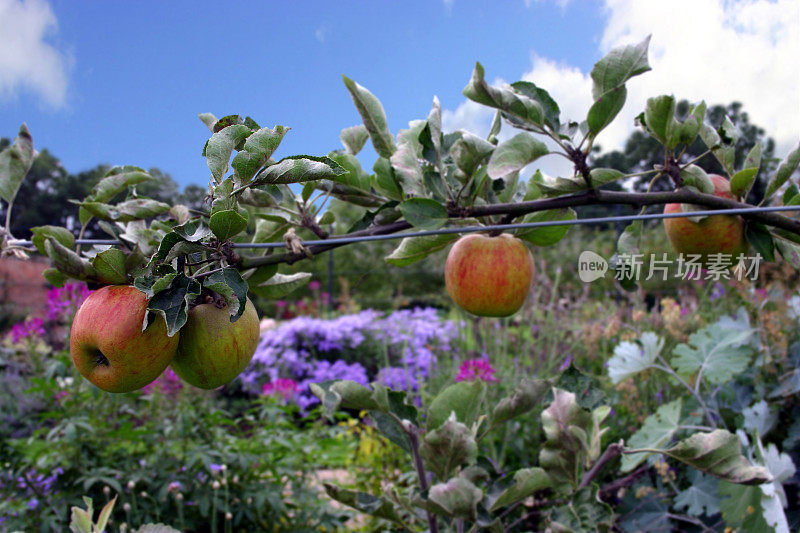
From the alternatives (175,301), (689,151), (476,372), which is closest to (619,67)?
(175,301)

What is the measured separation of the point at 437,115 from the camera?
28.0 inches

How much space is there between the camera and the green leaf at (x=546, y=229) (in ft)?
2.58

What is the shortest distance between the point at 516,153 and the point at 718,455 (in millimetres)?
608

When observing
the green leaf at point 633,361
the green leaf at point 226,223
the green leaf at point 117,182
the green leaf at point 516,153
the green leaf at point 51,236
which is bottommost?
the green leaf at point 633,361

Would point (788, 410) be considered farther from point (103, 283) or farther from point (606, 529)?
point (103, 283)

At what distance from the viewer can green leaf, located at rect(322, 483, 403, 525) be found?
97 cm

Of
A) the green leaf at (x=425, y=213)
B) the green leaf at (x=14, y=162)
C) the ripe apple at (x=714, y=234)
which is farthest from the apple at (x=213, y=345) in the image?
the ripe apple at (x=714, y=234)

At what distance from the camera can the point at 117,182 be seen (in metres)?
0.72

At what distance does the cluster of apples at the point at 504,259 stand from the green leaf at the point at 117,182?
17.9 inches

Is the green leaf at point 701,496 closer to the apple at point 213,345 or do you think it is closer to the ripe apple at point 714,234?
the ripe apple at point 714,234

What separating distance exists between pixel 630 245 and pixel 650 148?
15.3 m

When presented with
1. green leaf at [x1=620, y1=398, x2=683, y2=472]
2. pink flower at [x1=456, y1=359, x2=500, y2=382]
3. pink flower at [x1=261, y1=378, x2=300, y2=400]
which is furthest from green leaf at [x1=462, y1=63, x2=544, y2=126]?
pink flower at [x1=261, y1=378, x2=300, y2=400]

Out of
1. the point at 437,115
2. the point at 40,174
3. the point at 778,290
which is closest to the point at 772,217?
the point at 437,115

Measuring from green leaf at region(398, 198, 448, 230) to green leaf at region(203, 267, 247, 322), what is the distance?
0.24 meters
